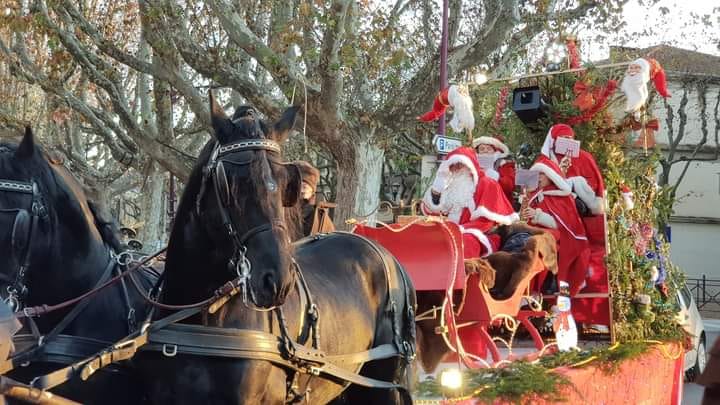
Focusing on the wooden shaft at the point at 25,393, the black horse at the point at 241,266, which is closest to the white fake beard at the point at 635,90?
the black horse at the point at 241,266

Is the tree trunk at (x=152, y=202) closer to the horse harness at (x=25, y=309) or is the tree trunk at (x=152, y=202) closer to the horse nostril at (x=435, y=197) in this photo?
the horse nostril at (x=435, y=197)

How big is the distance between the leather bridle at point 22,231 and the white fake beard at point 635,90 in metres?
5.59

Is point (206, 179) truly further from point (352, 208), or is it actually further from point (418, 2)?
point (418, 2)

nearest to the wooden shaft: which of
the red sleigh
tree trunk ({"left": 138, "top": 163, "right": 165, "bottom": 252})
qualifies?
the red sleigh

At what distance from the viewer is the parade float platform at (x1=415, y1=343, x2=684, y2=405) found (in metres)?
5.86

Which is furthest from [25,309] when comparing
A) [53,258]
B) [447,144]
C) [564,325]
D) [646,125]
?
[646,125]

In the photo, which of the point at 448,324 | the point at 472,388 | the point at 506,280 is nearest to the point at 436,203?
the point at 506,280

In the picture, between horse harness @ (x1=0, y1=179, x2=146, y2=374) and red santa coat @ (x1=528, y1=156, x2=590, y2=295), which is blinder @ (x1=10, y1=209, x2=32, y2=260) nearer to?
horse harness @ (x1=0, y1=179, x2=146, y2=374)

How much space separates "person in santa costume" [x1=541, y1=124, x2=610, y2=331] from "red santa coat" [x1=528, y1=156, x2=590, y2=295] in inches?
3.8

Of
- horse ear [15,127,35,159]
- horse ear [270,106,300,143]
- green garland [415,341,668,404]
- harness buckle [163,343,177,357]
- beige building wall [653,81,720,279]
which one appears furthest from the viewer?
beige building wall [653,81,720,279]

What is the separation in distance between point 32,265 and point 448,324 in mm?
3041

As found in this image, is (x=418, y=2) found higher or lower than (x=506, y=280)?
higher

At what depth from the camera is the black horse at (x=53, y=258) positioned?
4121mm

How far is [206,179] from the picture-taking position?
3.70 meters
